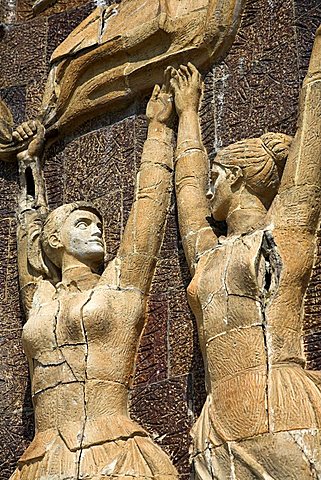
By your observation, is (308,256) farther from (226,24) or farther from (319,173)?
(226,24)

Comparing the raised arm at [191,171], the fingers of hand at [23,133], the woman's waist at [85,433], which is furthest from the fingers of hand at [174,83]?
the woman's waist at [85,433]

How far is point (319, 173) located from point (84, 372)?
170 cm

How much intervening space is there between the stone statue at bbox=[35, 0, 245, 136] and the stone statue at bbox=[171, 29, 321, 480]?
36.9 inches

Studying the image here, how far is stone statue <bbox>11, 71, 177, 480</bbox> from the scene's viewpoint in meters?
6.65

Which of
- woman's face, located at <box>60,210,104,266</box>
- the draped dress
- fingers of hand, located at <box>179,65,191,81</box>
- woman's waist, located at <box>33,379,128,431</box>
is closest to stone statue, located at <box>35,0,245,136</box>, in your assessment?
fingers of hand, located at <box>179,65,191,81</box>

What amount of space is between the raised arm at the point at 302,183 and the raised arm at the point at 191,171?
52cm

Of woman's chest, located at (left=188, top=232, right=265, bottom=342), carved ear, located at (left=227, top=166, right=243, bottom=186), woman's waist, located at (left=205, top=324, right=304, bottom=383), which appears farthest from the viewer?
carved ear, located at (left=227, top=166, right=243, bottom=186)

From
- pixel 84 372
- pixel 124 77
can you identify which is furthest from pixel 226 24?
pixel 84 372

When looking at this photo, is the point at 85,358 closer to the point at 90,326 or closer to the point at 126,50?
the point at 90,326

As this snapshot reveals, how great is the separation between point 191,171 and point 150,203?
33 centimetres

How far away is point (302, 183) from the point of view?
6.58m

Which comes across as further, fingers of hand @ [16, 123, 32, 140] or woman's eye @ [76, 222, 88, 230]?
fingers of hand @ [16, 123, 32, 140]

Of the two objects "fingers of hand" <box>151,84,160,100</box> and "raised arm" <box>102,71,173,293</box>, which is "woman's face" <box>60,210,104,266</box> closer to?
"raised arm" <box>102,71,173,293</box>

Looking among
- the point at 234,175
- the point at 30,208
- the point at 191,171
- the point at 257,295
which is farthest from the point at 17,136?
the point at 257,295
